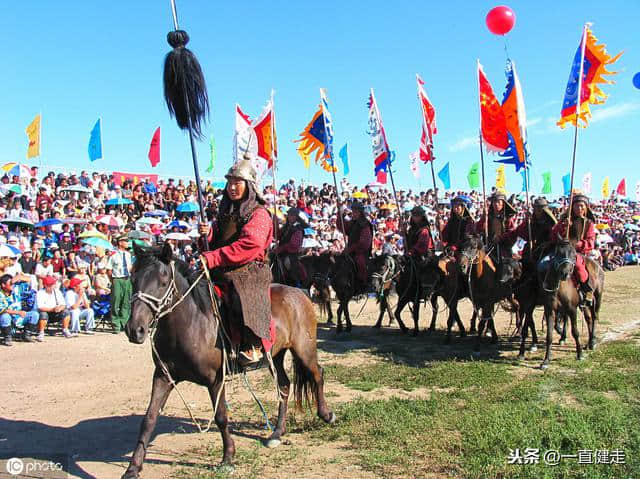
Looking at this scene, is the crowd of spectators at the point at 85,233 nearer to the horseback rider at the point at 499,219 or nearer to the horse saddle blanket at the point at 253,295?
the horseback rider at the point at 499,219

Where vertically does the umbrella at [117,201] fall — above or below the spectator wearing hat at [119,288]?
above

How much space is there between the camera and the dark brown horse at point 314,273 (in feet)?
38.9

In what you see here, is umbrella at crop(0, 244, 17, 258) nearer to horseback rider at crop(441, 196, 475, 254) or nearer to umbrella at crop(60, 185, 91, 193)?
umbrella at crop(60, 185, 91, 193)

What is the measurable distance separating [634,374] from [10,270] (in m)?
11.9

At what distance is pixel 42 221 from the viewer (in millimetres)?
14273

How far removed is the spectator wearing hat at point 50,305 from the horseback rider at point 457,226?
8.52 metres

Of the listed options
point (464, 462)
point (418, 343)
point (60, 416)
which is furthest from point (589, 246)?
point (60, 416)

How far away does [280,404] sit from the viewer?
228 inches

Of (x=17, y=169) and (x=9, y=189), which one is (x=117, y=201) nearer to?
(x=9, y=189)

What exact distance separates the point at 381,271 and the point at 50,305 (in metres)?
7.28

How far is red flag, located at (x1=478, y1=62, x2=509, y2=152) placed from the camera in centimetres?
1071

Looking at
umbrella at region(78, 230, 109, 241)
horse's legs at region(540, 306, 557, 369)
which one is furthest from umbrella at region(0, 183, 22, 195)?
horse's legs at region(540, 306, 557, 369)

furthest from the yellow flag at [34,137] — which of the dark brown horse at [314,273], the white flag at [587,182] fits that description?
the white flag at [587,182]

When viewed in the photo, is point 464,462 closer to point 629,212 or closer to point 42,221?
point 42,221
